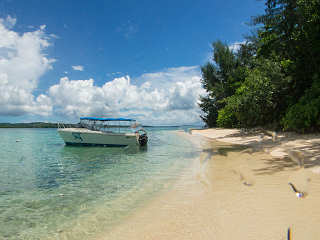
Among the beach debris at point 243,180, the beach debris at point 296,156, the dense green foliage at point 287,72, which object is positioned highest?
the dense green foliage at point 287,72

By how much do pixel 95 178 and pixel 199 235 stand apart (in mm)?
6208

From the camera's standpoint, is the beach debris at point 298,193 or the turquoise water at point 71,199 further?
the beach debris at point 298,193

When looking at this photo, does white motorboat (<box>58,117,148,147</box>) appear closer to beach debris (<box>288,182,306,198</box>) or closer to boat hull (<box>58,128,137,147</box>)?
boat hull (<box>58,128,137,147</box>)

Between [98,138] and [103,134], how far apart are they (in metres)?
0.80

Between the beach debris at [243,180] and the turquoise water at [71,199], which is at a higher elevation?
the beach debris at [243,180]

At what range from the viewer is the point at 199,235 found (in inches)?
137

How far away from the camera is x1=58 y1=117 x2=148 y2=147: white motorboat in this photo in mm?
20172

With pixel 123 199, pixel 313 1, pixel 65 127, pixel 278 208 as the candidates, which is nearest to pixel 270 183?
pixel 278 208

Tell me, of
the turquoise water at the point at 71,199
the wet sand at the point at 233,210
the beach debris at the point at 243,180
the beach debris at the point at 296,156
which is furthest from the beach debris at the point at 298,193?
the turquoise water at the point at 71,199

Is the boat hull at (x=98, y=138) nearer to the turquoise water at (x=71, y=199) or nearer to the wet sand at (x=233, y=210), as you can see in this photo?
the turquoise water at (x=71, y=199)

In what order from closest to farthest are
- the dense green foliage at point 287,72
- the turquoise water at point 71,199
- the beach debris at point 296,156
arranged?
the turquoise water at point 71,199 → the beach debris at point 296,156 → the dense green foliage at point 287,72

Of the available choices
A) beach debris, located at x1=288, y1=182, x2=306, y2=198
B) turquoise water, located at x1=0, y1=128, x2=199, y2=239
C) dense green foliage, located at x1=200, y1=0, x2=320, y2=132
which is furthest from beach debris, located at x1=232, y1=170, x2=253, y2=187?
dense green foliage, located at x1=200, y1=0, x2=320, y2=132

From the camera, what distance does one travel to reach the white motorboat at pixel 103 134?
20.2m

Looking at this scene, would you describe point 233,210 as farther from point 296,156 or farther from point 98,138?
→ point 98,138
